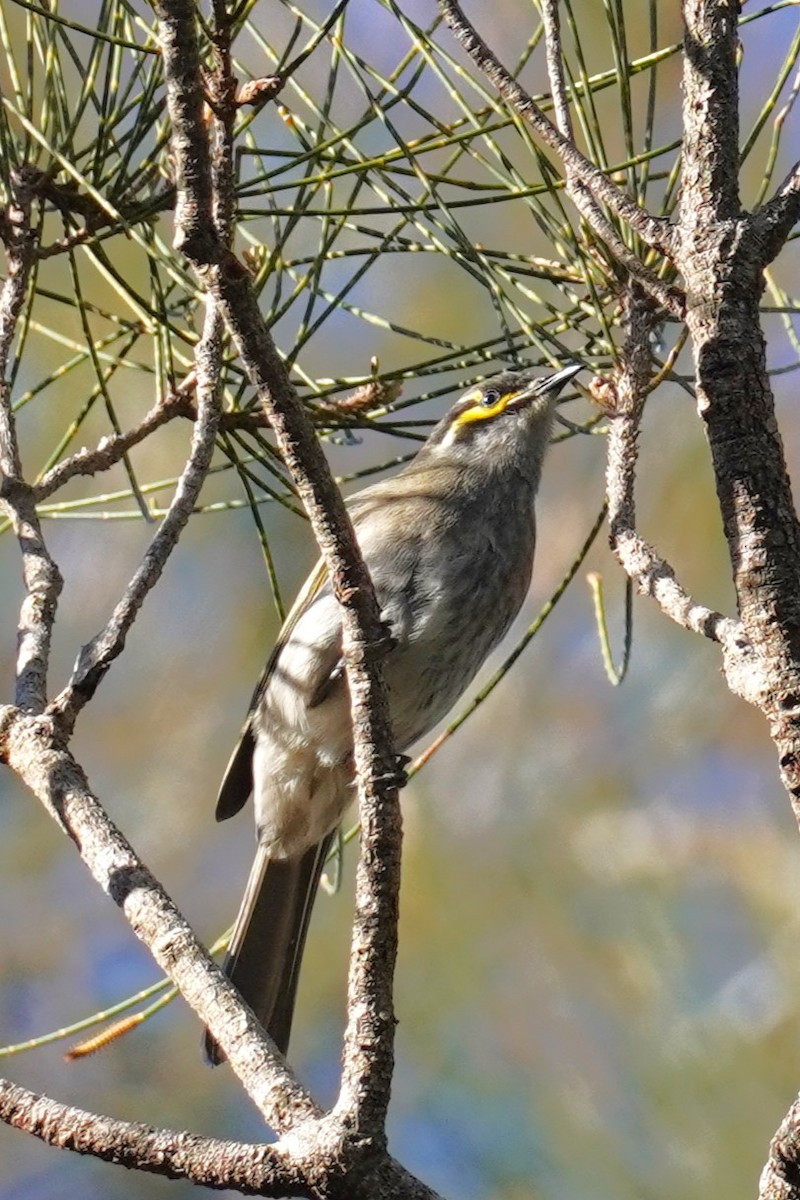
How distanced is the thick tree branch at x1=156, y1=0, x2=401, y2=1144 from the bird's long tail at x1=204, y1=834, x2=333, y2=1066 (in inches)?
69.4

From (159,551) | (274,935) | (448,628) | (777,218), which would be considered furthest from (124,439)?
(274,935)

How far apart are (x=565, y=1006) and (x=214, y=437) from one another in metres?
3.21

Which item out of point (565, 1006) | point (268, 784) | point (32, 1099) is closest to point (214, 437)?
point (32, 1099)

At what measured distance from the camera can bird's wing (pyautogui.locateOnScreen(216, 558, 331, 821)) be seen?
3.80m

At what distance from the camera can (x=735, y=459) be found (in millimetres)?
1849

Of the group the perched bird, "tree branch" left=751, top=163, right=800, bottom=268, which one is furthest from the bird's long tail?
"tree branch" left=751, top=163, right=800, bottom=268

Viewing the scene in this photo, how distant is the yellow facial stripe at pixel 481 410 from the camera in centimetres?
419

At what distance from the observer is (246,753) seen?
391cm

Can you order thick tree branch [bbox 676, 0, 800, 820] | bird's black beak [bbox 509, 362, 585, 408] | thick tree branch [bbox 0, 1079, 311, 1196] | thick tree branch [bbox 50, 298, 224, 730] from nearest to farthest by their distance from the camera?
thick tree branch [bbox 0, 1079, 311, 1196]
thick tree branch [bbox 676, 0, 800, 820]
thick tree branch [bbox 50, 298, 224, 730]
bird's black beak [bbox 509, 362, 585, 408]

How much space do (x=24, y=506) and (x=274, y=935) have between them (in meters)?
1.67

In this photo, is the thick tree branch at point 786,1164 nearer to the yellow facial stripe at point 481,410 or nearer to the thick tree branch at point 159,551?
the thick tree branch at point 159,551

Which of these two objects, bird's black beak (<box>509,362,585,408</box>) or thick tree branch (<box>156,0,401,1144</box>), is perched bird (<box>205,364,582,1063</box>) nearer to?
bird's black beak (<box>509,362,585,408</box>)

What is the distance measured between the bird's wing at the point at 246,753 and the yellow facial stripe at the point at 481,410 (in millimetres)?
640

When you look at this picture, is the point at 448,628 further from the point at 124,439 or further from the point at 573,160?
the point at 573,160
